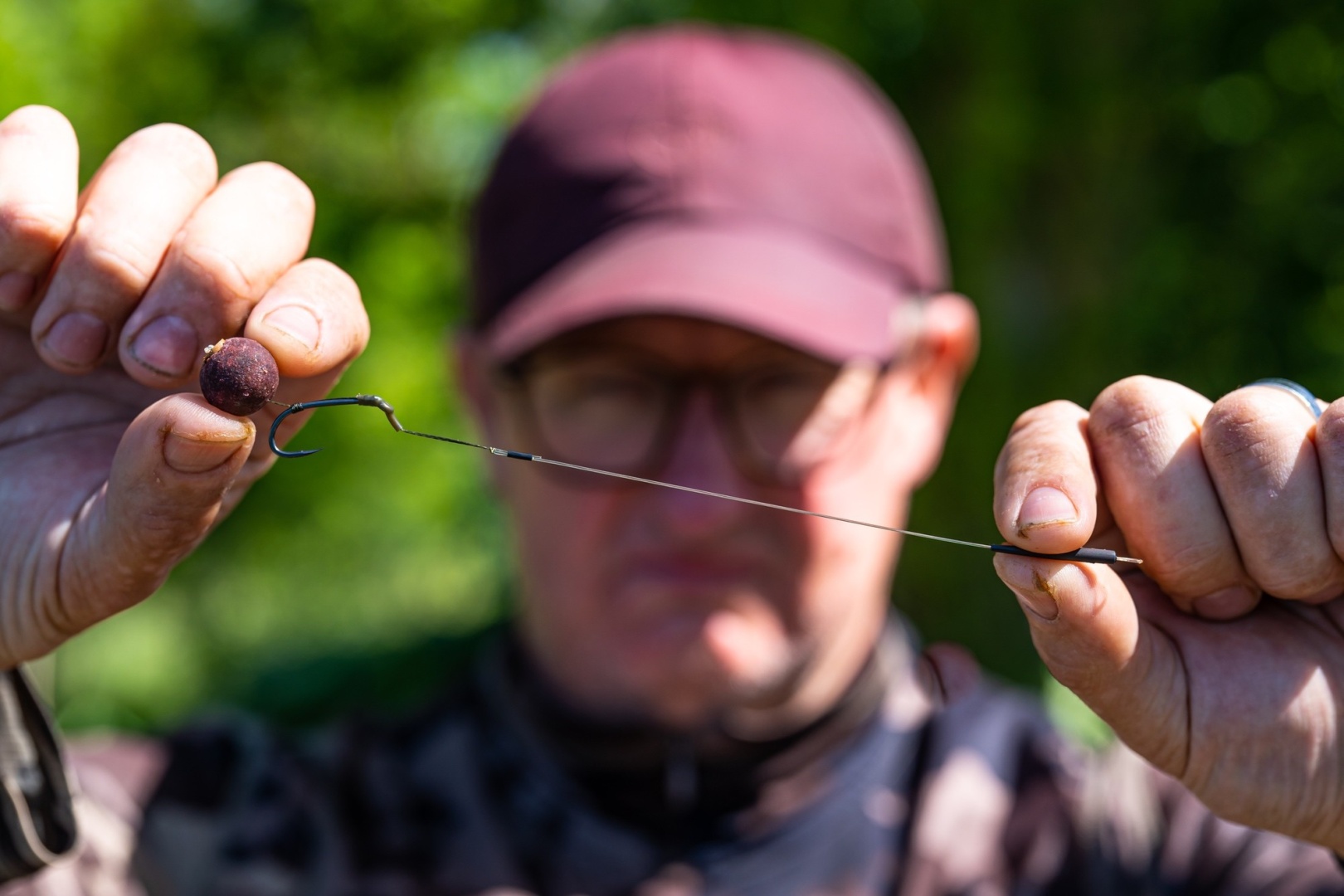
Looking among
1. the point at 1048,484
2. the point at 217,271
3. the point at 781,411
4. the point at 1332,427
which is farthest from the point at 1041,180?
the point at 217,271

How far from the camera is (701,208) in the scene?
8.87 ft

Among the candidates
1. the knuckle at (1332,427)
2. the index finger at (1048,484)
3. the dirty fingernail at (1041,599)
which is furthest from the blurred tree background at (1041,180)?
the knuckle at (1332,427)

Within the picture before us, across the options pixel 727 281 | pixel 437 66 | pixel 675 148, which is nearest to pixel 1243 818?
pixel 727 281

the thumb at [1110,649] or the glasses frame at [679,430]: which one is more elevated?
the thumb at [1110,649]

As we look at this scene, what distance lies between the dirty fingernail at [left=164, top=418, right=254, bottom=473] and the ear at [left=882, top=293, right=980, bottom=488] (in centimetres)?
183

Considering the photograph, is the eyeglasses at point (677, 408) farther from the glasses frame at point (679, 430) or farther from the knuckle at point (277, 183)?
Answer: the knuckle at point (277, 183)

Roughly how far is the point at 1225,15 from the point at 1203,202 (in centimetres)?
89

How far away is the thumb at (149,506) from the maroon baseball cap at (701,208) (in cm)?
121

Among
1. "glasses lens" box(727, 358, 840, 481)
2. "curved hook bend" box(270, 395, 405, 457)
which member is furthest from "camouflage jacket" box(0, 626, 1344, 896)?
"curved hook bend" box(270, 395, 405, 457)

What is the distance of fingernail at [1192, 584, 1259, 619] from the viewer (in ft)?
4.97

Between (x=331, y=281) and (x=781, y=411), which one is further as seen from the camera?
(x=781, y=411)

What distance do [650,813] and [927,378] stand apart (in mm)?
1334

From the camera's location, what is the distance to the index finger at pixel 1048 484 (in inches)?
52.9

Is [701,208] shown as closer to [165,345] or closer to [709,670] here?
[709,670]
